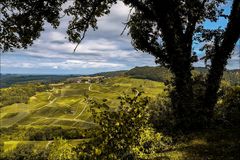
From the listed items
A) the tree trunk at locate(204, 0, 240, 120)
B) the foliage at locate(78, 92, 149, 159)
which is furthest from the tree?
the foliage at locate(78, 92, 149, 159)

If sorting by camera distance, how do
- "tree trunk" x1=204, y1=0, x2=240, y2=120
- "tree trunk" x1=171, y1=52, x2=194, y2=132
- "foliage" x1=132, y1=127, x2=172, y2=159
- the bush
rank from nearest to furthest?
1. "foliage" x1=132, y1=127, x2=172, y2=159
2. "tree trunk" x1=171, y1=52, x2=194, y2=132
3. "tree trunk" x1=204, y1=0, x2=240, y2=120
4. the bush

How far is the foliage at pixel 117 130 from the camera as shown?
40.7 ft

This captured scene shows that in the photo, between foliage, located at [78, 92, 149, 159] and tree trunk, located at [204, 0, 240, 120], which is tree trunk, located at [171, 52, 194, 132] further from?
foliage, located at [78, 92, 149, 159]

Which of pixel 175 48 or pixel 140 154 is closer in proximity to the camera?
pixel 140 154

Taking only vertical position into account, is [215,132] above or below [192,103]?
below

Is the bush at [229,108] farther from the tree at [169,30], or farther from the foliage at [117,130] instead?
the foliage at [117,130]

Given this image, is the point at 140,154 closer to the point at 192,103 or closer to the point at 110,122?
the point at 110,122

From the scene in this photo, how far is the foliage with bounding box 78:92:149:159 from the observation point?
1241cm

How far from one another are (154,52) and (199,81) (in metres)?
3.24

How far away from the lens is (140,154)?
52.3 ft

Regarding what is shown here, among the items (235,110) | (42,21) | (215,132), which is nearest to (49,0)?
(42,21)

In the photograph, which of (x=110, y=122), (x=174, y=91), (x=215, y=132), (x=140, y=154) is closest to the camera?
(x=110, y=122)

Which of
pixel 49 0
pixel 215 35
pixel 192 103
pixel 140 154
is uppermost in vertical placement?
pixel 49 0

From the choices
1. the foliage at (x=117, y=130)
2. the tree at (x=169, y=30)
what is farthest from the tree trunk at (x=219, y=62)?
the foliage at (x=117, y=130)
